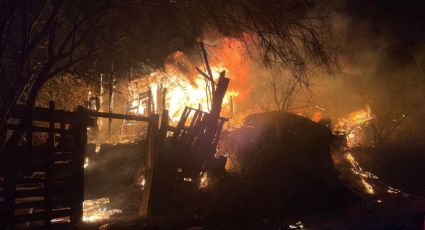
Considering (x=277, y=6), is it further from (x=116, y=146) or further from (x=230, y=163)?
(x=116, y=146)

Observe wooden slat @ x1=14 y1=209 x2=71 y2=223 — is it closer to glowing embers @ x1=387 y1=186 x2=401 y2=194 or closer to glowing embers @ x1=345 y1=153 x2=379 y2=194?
glowing embers @ x1=345 y1=153 x2=379 y2=194

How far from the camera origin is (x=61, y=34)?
40.9ft

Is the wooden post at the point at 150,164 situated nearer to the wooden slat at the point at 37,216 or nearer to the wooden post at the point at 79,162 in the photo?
the wooden post at the point at 79,162

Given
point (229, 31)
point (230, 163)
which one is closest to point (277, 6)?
point (229, 31)

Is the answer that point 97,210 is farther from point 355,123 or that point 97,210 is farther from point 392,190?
point 355,123

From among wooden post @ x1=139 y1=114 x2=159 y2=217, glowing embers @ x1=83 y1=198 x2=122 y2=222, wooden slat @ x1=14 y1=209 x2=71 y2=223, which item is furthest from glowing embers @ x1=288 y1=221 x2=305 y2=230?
wooden slat @ x1=14 y1=209 x2=71 y2=223

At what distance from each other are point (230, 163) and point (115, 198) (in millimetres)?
5410

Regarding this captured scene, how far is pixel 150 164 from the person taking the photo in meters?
9.90

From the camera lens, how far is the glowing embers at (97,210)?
10.5 metres

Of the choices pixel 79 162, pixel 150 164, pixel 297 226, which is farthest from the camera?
pixel 150 164

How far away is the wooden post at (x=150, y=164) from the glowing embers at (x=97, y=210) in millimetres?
1725

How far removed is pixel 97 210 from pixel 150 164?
3.35 metres

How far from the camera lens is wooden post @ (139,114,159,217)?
956cm

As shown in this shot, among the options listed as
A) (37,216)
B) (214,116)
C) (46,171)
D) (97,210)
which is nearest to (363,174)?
(214,116)
